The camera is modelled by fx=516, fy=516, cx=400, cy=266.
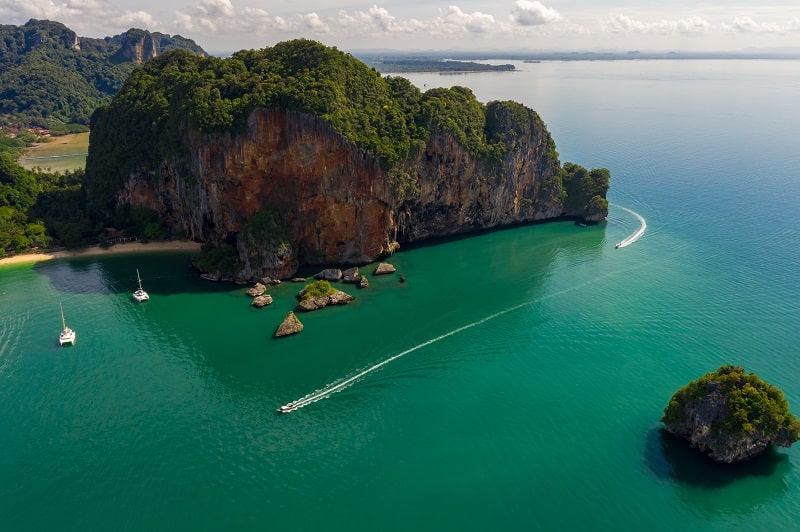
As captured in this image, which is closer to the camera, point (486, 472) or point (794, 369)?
point (486, 472)

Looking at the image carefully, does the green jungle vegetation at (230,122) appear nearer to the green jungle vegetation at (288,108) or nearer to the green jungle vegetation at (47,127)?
the green jungle vegetation at (288,108)

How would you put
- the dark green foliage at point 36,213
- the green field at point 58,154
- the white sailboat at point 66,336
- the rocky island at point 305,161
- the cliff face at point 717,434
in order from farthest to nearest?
1. the green field at point 58,154
2. the dark green foliage at point 36,213
3. the rocky island at point 305,161
4. the white sailboat at point 66,336
5. the cliff face at point 717,434

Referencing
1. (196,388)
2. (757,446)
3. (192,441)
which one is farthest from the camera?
(196,388)

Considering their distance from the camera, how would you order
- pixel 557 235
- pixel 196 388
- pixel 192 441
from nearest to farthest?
pixel 192 441
pixel 196 388
pixel 557 235

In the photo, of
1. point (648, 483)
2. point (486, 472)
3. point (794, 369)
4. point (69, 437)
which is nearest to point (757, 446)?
point (648, 483)

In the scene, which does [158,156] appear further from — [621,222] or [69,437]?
[621,222]

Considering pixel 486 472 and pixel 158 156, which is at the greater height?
pixel 158 156

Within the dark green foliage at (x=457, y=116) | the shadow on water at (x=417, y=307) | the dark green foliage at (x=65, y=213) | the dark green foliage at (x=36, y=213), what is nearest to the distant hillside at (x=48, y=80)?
the dark green foliage at (x=36, y=213)
